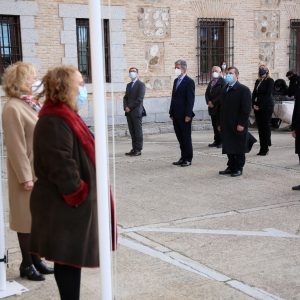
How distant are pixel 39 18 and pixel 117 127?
147 inches

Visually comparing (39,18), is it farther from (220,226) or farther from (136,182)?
(220,226)

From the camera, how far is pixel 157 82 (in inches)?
637

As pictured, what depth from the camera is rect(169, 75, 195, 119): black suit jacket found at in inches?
355

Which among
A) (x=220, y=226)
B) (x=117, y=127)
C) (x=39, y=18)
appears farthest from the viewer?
(x=117, y=127)

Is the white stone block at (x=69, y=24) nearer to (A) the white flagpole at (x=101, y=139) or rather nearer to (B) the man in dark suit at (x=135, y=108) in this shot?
(B) the man in dark suit at (x=135, y=108)

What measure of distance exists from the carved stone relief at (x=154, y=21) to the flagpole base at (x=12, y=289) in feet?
41.1

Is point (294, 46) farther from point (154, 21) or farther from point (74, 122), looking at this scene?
point (74, 122)

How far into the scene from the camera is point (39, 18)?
14.3 m

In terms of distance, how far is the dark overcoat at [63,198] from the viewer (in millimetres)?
2959

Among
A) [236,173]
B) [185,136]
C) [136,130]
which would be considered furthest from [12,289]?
[136,130]

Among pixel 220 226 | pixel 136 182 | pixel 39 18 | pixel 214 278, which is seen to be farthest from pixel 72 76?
pixel 39 18

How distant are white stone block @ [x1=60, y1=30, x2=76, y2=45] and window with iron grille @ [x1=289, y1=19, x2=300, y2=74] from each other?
7981 millimetres

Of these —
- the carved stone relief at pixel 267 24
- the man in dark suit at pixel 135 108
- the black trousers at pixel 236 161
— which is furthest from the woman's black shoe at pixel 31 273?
the carved stone relief at pixel 267 24

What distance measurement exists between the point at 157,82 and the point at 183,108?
7208mm
